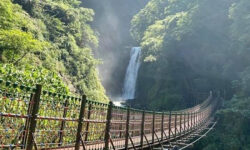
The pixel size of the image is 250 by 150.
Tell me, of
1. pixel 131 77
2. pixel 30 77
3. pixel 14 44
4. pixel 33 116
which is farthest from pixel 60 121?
pixel 131 77

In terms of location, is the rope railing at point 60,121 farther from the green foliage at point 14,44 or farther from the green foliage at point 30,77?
the green foliage at point 14,44

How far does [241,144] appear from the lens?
681 inches

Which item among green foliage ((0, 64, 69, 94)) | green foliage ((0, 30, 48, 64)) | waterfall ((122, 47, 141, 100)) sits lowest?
green foliage ((0, 64, 69, 94))

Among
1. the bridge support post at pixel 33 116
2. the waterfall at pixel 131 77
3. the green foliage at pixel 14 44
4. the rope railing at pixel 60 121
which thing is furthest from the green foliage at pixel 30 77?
the waterfall at pixel 131 77

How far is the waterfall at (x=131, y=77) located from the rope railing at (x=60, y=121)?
917 inches

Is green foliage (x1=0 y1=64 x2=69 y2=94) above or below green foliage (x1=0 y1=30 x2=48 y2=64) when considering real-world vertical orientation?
below

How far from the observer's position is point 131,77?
31344 mm

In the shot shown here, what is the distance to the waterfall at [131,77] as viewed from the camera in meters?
30.7

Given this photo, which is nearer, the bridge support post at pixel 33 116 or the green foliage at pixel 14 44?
the bridge support post at pixel 33 116

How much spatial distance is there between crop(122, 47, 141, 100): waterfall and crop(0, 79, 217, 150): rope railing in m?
23.3

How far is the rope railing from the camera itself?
310 centimetres

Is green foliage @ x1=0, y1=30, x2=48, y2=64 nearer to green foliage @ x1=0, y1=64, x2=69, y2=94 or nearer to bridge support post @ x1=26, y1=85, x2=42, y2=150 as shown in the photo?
green foliage @ x1=0, y1=64, x2=69, y2=94

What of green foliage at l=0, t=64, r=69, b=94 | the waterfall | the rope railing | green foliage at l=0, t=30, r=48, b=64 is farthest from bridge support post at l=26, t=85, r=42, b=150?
the waterfall

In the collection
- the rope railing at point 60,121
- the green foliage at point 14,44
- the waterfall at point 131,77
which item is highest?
the waterfall at point 131,77
